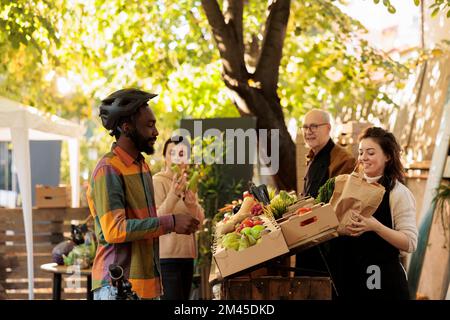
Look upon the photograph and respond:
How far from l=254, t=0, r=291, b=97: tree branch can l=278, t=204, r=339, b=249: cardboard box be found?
5.15 metres

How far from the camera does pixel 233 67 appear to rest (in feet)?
31.0

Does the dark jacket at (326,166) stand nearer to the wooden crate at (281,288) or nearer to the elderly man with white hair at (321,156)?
A: the elderly man with white hair at (321,156)

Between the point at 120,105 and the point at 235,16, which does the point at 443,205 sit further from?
the point at 120,105

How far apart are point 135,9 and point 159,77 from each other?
1.02 metres

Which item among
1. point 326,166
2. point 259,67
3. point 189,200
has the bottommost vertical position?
point 189,200

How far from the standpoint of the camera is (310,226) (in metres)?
4.45

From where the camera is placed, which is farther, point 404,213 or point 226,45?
point 226,45

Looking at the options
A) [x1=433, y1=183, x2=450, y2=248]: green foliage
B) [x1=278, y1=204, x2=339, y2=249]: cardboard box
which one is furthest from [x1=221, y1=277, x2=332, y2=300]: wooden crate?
[x1=433, y1=183, x2=450, y2=248]: green foliage

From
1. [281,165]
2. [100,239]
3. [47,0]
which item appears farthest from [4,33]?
[100,239]

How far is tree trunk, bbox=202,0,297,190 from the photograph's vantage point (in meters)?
9.43

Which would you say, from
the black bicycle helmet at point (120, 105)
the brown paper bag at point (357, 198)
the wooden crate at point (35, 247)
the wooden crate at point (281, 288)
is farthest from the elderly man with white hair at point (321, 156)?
the wooden crate at point (35, 247)

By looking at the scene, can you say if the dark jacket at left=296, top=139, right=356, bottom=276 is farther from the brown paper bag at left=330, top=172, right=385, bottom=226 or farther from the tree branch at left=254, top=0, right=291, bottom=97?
the tree branch at left=254, top=0, right=291, bottom=97

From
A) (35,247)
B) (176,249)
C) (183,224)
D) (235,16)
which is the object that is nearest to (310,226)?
(183,224)

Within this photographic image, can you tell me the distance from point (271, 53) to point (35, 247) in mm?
3766
